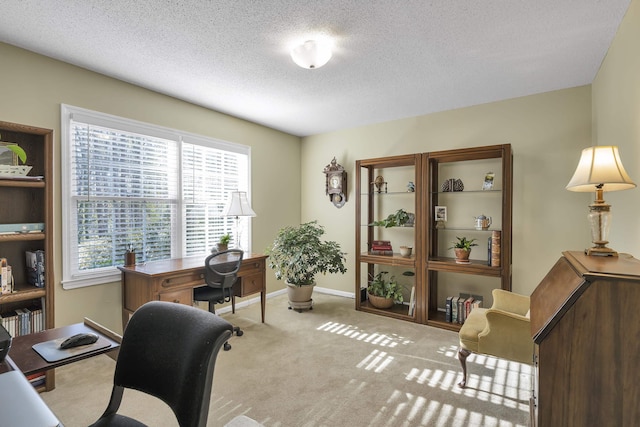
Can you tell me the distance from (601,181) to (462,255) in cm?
208

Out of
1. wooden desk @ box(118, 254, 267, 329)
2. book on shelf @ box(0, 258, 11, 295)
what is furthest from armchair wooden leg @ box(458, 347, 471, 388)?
book on shelf @ box(0, 258, 11, 295)

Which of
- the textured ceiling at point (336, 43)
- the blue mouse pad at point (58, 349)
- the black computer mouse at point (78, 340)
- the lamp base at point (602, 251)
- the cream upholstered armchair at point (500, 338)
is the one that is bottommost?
the cream upholstered armchair at point (500, 338)

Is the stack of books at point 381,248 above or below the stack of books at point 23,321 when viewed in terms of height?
above

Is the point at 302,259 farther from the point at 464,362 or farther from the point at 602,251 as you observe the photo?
the point at 602,251

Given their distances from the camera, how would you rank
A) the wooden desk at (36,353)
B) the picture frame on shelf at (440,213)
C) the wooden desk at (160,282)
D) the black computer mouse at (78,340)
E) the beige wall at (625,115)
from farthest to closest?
the picture frame on shelf at (440,213) → the wooden desk at (160,282) → the beige wall at (625,115) → the black computer mouse at (78,340) → the wooden desk at (36,353)

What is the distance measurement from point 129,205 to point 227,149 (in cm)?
140

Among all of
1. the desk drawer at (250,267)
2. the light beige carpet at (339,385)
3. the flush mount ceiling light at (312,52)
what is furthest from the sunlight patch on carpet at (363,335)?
the flush mount ceiling light at (312,52)

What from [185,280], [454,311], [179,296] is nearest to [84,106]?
[185,280]

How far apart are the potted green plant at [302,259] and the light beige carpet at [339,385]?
0.74 metres

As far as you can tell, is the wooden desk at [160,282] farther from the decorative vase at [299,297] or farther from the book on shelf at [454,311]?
the book on shelf at [454,311]

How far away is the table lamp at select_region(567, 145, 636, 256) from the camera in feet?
4.78

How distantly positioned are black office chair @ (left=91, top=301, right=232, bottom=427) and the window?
2065 millimetres

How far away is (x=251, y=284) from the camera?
3580 mm

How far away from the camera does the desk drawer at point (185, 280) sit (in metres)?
2.76
